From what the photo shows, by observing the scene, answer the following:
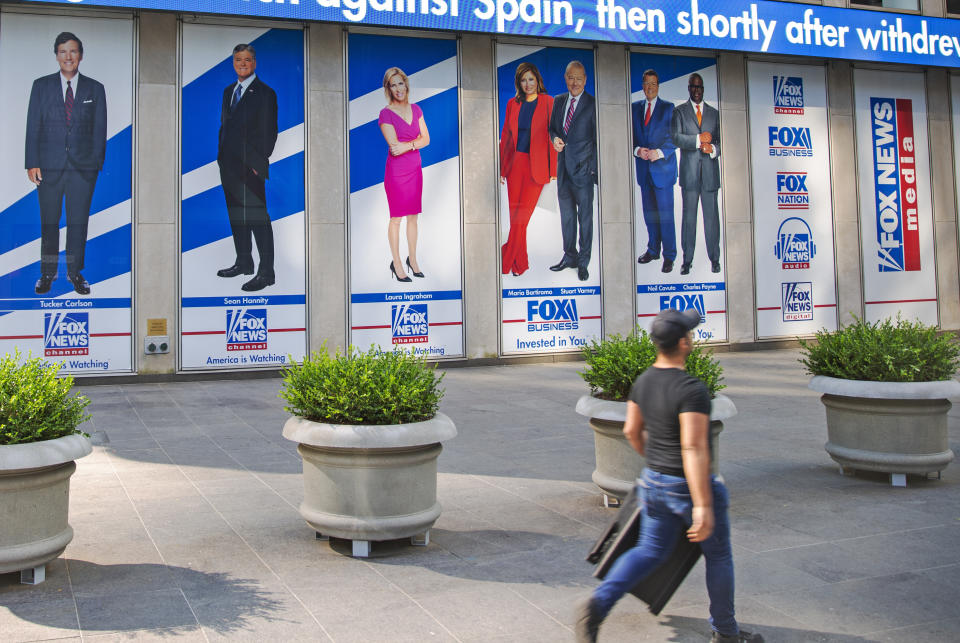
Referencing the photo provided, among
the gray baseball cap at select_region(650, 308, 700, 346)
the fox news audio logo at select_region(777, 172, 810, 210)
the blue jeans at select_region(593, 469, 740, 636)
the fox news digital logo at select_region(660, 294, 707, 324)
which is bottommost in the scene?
the blue jeans at select_region(593, 469, 740, 636)

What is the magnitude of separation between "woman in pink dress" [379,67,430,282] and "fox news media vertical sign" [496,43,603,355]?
1694mm

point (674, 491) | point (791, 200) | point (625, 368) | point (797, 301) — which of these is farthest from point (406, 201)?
point (674, 491)

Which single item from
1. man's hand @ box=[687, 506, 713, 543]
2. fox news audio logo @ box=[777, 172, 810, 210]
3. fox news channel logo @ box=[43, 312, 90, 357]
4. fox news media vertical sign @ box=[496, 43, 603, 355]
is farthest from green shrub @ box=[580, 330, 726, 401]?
fox news audio logo @ box=[777, 172, 810, 210]

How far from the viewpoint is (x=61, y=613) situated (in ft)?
16.4

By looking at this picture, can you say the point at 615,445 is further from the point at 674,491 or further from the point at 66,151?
the point at 66,151

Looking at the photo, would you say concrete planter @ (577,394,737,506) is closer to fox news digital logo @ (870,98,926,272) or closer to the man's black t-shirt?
the man's black t-shirt

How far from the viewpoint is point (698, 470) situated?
4.19 meters

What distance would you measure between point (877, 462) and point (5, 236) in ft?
44.2

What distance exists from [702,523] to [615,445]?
2.82 meters

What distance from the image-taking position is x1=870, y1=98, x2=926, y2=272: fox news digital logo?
69.1ft

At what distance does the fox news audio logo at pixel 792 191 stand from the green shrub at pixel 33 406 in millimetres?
17304

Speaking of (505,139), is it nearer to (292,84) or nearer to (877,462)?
(292,84)

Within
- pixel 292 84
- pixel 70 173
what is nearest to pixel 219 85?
pixel 292 84

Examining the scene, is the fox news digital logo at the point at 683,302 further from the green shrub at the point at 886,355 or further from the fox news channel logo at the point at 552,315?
the green shrub at the point at 886,355
